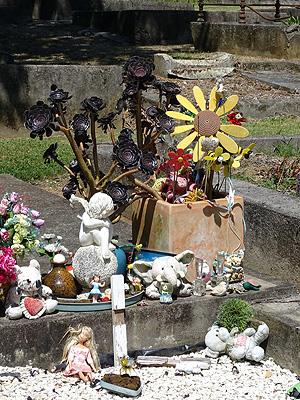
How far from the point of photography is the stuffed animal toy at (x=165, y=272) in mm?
4055

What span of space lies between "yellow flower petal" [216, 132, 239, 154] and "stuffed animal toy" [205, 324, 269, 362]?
1.10m

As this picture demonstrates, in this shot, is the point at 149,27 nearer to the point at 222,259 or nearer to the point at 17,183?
the point at 17,183

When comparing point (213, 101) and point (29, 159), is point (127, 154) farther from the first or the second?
point (29, 159)

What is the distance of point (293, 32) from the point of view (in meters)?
14.3

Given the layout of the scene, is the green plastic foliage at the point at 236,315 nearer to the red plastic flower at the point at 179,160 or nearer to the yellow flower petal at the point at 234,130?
the red plastic flower at the point at 179,160

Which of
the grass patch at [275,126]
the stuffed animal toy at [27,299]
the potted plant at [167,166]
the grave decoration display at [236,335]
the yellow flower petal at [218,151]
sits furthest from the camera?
the grass patch at [275,126]

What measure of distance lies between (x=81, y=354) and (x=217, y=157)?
1.47 m

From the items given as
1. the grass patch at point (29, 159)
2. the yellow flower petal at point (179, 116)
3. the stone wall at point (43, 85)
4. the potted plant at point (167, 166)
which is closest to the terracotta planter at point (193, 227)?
the potted plant at point (167, 166)

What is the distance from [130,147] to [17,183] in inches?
131

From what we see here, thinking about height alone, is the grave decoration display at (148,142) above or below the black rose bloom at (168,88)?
below

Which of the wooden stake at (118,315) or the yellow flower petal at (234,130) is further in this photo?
the yellow flower petal at (234,130)

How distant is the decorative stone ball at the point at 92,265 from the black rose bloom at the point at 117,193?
0.34m

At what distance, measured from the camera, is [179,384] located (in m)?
3.70

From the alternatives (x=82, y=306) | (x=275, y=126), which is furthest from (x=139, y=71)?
(x=275, y=126)
